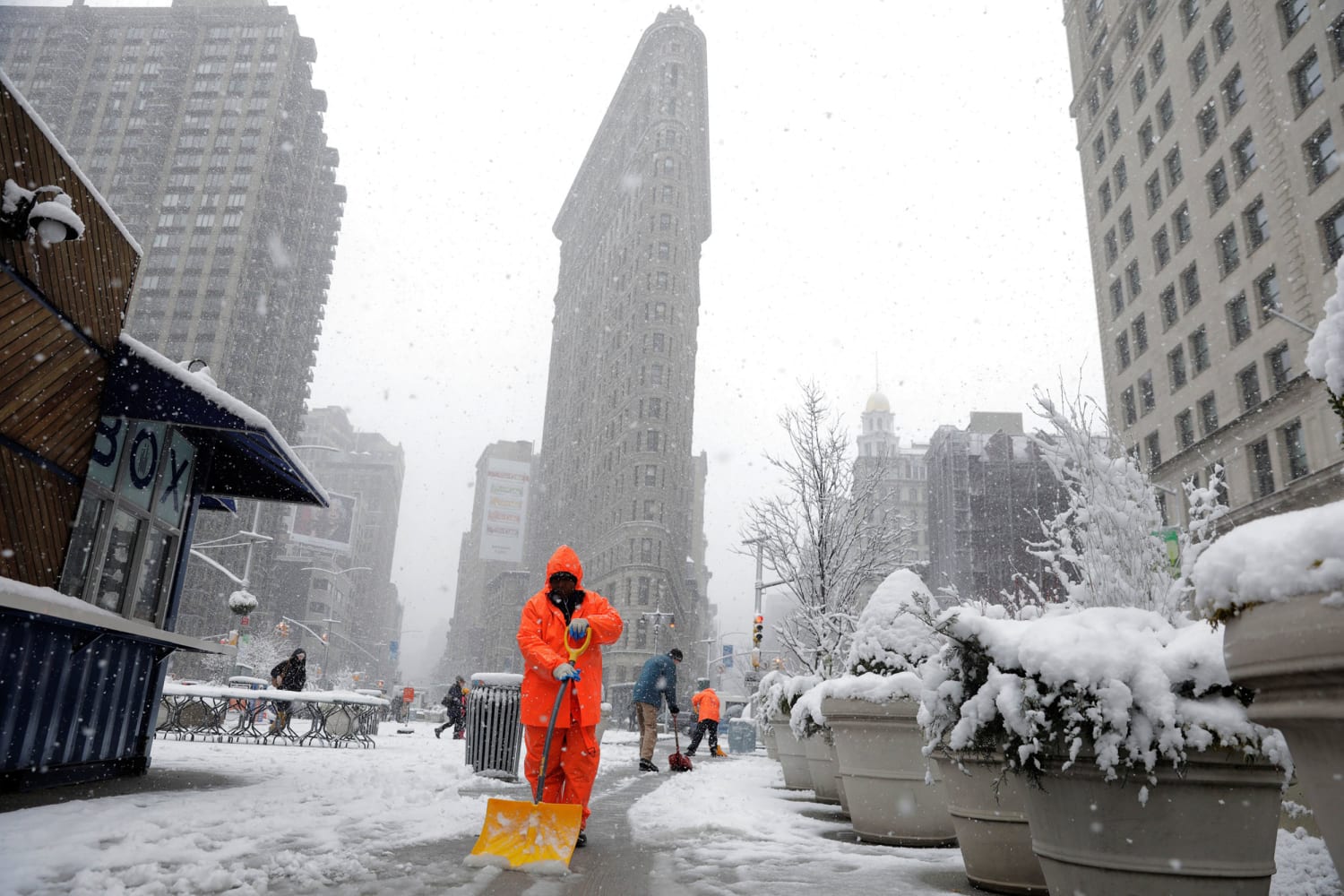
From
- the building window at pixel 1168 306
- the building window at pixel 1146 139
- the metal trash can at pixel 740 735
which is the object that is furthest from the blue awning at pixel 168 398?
the building window at pixel 1146 139

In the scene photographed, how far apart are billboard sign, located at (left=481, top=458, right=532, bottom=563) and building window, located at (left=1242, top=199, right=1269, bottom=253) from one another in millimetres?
85198

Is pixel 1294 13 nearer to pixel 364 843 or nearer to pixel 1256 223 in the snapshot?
pixel 1256 223

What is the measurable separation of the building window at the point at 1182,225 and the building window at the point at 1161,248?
599mm

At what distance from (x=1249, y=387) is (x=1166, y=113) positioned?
47.1ft

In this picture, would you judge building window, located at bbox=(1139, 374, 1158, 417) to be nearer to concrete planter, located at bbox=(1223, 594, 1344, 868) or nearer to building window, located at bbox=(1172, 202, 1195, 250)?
building window, located at bbox=(1172, 202, 1195, 250)

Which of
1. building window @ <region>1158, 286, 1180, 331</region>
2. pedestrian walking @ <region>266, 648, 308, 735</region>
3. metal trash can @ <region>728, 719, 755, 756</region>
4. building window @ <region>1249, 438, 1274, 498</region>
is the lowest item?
metal trash can @ <region>728, 719, 755, 756</region>

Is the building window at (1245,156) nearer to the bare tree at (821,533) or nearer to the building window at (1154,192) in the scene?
the building window at (1154,192)

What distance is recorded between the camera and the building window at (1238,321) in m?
32.7

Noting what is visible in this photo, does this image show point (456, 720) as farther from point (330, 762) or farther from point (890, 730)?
point (890, 730)

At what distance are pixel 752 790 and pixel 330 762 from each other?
223 inches

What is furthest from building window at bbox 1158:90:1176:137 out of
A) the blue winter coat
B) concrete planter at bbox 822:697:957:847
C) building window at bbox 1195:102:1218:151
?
concrete planter at bbox 822:697:957:847

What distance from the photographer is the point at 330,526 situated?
8169 centimetres

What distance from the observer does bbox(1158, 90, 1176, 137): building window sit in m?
38.5

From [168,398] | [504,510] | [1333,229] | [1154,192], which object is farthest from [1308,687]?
[504,510]
